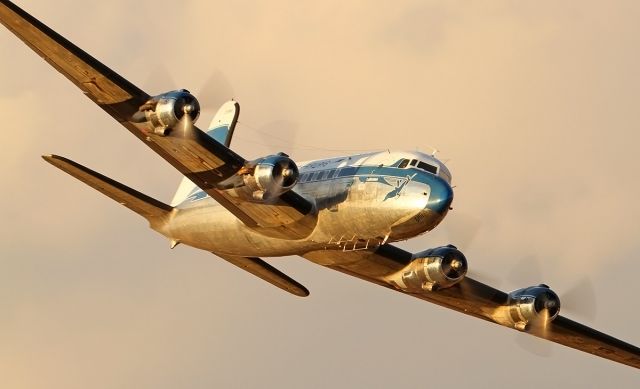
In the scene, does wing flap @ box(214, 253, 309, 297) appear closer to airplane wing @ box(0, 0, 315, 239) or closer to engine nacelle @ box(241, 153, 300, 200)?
airplane wing @ box(0, 0, 315, 239)

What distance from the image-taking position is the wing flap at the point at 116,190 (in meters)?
41.1

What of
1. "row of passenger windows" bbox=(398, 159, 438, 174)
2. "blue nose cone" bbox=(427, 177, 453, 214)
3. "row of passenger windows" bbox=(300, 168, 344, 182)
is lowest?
"blue nose cone" bbox=(427, 177, 453, 214)

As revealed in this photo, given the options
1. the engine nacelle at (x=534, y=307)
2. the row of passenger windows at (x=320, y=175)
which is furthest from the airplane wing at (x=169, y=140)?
the engine nacelle at (x=534, y=307)

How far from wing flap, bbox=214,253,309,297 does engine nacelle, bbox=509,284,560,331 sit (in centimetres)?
800

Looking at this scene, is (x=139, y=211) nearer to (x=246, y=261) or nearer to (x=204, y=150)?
(x=246, y=261)

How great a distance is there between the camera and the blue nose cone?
3734 centimetres

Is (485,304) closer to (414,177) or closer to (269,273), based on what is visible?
(269,273)

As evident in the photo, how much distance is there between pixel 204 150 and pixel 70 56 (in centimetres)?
494

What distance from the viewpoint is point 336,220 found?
38.9 metres

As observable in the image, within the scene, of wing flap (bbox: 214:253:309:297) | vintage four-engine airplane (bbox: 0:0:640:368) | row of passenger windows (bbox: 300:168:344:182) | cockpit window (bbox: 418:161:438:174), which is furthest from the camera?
wing flap (bbox: 214:253:309:297)

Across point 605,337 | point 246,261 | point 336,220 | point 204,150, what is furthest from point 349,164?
point 605,337

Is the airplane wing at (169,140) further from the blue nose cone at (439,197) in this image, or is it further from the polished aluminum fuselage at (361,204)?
the blue nose cone at (439,197)

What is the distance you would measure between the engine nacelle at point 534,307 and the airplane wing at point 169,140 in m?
10.9

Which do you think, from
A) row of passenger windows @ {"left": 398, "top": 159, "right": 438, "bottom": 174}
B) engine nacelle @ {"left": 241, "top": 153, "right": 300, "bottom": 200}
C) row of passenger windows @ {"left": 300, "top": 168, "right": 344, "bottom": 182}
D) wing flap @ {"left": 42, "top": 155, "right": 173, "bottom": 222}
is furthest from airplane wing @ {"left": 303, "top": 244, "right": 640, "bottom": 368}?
wing flap @ {"left": 42, "top": 155, "right": 173, "bottom": 222}
